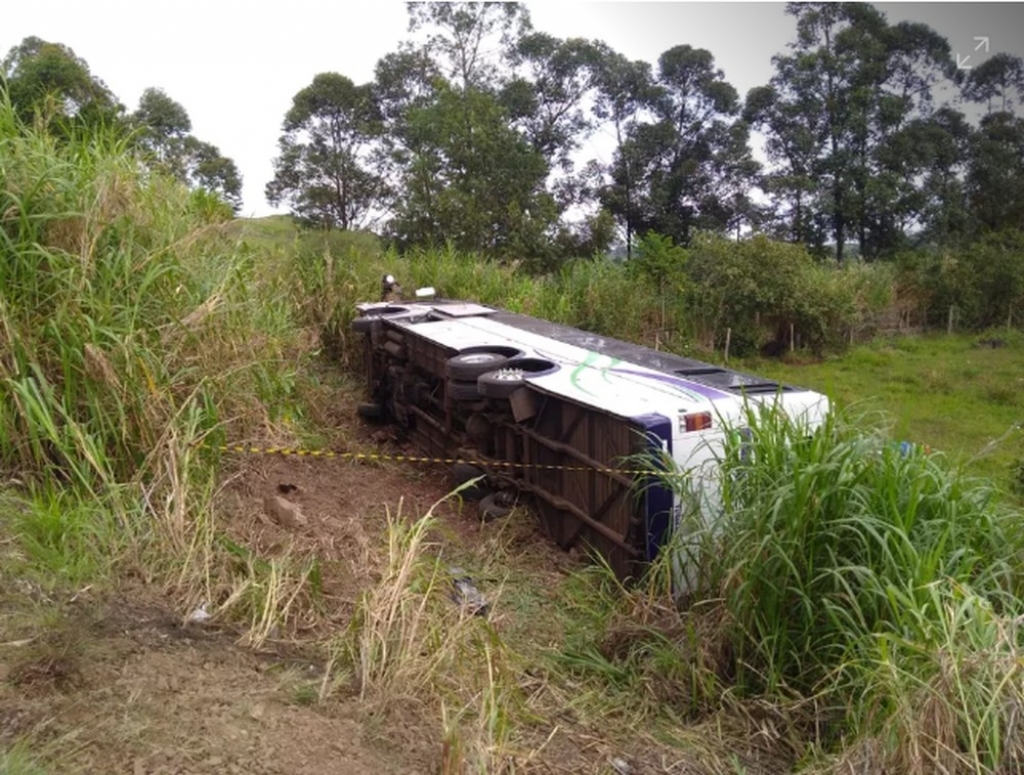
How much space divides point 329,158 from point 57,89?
1756 centimetres

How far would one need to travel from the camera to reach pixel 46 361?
4.59m

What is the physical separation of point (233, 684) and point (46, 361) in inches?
88.1

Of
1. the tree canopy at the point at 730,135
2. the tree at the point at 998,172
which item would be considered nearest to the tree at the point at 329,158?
the tree canopy at the point at 730,135

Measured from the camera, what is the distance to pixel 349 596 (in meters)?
4.20

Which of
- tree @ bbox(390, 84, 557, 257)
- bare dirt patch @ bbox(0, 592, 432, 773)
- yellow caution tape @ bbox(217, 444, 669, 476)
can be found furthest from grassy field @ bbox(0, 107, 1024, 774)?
tree @ bbox(390, 84, 557, 257)

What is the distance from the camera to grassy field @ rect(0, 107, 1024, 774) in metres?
2.97

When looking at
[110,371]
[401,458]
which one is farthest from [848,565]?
[110,371]

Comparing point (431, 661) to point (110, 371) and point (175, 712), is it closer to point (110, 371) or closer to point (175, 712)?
point (175, 712)

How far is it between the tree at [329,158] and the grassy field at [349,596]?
59.3 feet

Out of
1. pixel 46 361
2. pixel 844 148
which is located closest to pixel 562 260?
pixel 844 148

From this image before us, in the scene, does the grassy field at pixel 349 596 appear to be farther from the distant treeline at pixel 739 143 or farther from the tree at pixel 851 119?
the tree at pixel 851 119

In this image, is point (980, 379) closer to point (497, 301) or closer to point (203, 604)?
point (497, 301)

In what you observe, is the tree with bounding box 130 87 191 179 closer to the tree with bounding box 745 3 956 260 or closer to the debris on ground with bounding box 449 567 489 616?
the debris on ground with bounding box 449 567 489 616

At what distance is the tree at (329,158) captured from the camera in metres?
23.6
